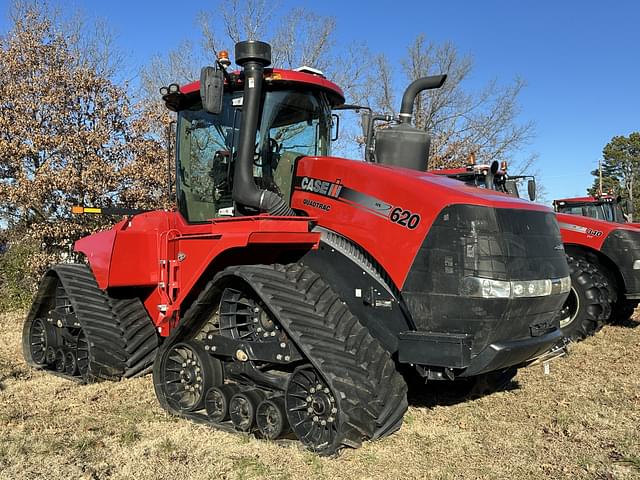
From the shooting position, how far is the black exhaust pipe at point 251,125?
15.7 feet

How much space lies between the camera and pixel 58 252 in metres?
12.6

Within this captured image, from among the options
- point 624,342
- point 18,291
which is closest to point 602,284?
A: point 624,342

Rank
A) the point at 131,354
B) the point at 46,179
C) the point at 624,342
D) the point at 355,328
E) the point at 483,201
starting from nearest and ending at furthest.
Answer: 1. the point at 483,201
2. the point at 355,328
3. the point at 131,354
4. the point at 624,342
5. the point at 46,179

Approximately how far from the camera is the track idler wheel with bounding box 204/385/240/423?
15.6 ft

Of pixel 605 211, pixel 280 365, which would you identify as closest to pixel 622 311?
pixel 605 211

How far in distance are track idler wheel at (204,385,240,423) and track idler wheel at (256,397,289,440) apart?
359mm

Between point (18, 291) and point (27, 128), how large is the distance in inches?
127

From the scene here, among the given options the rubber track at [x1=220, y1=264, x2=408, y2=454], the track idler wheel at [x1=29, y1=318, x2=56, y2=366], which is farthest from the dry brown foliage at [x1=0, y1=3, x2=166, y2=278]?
the rubber track at [x1=220, y1=264, x2=408, y2=454]

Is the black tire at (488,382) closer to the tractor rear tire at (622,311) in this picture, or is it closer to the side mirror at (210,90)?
the side mirror at (210,90)

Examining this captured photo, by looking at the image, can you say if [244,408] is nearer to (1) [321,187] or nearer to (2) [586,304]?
(1) [321,187]

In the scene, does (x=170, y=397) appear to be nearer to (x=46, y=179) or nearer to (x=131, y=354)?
(x=131, y=354)

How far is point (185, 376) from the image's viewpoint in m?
5.10

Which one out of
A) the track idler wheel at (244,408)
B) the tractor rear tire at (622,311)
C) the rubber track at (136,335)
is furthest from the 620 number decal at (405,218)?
the tractor rear tire at (622,311)

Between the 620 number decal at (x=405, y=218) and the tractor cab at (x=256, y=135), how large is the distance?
101 cm
